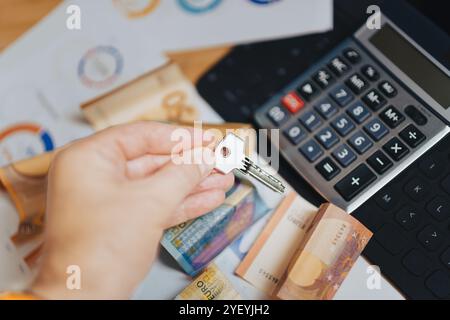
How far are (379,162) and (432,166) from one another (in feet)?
0.14

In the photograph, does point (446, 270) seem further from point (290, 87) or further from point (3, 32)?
point (3, 32)

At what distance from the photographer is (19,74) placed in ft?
1.81

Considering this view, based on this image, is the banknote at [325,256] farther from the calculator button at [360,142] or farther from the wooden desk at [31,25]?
the wooden desk at [31,25]

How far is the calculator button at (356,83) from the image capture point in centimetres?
48

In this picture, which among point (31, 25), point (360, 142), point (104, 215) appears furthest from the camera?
point (31, 25)

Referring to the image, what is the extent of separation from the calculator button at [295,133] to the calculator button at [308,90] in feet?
0.10

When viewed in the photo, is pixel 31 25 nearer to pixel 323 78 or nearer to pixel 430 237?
pixel 323 78

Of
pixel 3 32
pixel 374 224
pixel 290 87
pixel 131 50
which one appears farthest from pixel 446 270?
pixel 3 32

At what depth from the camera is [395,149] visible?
459 millimetres

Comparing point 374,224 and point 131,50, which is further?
point 131,50

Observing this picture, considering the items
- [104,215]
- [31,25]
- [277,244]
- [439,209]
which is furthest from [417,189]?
[31,25]

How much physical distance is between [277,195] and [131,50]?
0.70 feet

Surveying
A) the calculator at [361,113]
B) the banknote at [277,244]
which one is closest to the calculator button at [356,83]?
the calculator at [361,113]

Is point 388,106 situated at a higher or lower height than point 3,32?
lower
